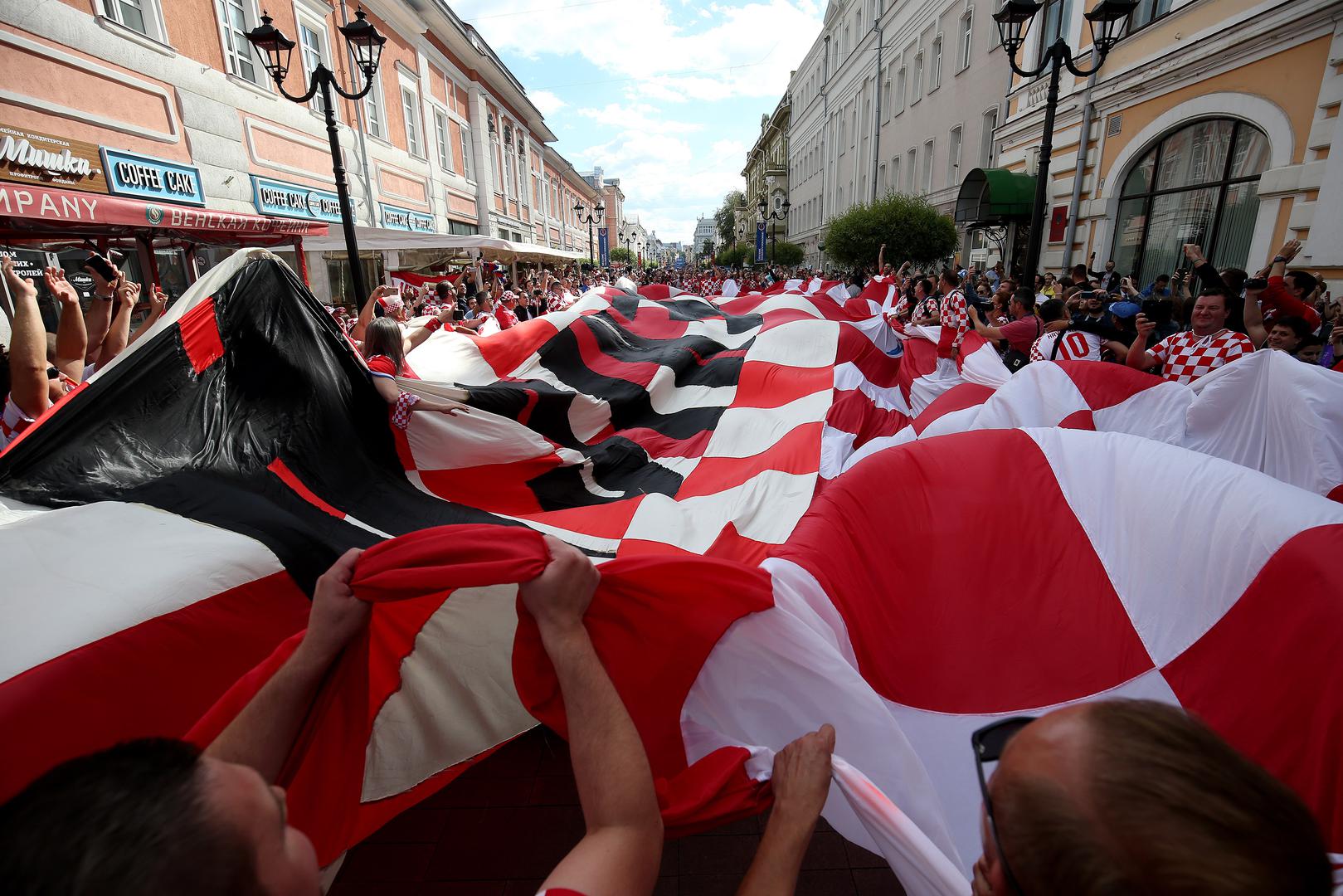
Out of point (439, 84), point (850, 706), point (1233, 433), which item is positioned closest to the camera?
point (850, 706)

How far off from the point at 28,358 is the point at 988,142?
20156 millimetres

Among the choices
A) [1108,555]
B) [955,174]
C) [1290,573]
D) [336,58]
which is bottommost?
[1108,555]

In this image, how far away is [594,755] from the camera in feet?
3.35

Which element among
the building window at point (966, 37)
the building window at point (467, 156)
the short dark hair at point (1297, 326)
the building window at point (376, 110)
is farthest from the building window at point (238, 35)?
the building window at point (966, 37)

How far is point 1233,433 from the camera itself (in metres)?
2.78

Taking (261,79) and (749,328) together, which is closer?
(749,328)

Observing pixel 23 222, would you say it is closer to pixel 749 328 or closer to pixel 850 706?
pixel 749 328

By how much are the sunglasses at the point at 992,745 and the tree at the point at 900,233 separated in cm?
1660

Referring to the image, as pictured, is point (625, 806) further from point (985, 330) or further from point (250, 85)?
point (250, 85)

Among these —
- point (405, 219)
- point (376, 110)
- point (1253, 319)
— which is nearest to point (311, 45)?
point (376, 110)

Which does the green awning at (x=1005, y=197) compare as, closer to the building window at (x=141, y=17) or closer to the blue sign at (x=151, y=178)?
the blue sign at (x=151, y=178)

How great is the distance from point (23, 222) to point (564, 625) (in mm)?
8229

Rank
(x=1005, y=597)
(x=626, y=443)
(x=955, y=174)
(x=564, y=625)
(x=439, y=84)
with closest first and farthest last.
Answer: (x=564, y=625)
(x=1005, y=597)
(x=626, y=443)
(x=955, y=174)
(x=439, y=84)

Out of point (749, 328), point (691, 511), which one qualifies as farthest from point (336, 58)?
point (691, 511)
